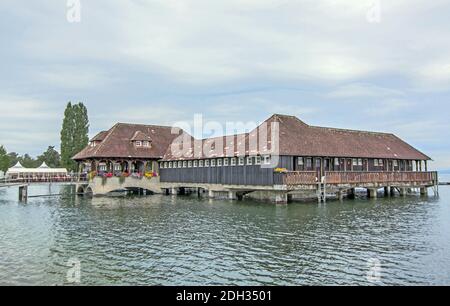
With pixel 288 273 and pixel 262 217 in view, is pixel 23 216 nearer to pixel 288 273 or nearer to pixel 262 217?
pixel 262 217

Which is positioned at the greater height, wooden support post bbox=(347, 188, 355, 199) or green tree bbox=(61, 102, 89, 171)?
green tree bbox=(61, 102, 89, 171)

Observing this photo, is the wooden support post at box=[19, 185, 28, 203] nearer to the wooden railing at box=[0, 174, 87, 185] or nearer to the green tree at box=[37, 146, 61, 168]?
the wooden railing at box=[0, 174, 87, 185]

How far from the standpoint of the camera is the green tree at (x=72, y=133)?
62.5 m

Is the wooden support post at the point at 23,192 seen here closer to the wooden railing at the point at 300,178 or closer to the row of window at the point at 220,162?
the row of window at the point at 220,162

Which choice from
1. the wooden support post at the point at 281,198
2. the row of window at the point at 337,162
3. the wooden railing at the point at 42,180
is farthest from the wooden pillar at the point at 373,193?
the wooden railing at the point at 42,180

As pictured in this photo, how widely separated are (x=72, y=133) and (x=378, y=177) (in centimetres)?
4588

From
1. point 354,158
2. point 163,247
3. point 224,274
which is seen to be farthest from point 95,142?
point 224,274

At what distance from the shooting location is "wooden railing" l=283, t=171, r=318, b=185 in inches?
1235

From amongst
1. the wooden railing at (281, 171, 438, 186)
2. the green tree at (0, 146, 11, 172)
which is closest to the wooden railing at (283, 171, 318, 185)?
the wooden railing at (281, 171, 438, 186)

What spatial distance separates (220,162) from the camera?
124ft

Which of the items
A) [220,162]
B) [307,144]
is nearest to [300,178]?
[307,144]

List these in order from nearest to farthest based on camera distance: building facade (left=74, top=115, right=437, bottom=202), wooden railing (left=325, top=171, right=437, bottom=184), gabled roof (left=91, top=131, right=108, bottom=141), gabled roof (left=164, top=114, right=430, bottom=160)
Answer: building facade (left=74, top=115, right=437, bottom=202) < gabled roof (left=164, top=114, right=430, bottom=160) < wooden railing (left=325, top=171, right=437, bottom=184) < gabled roof (left=91, top=131, right=108, bottom=141)

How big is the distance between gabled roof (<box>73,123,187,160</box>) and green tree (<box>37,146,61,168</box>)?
62439mm

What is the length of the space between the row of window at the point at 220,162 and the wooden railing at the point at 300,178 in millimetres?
1978
